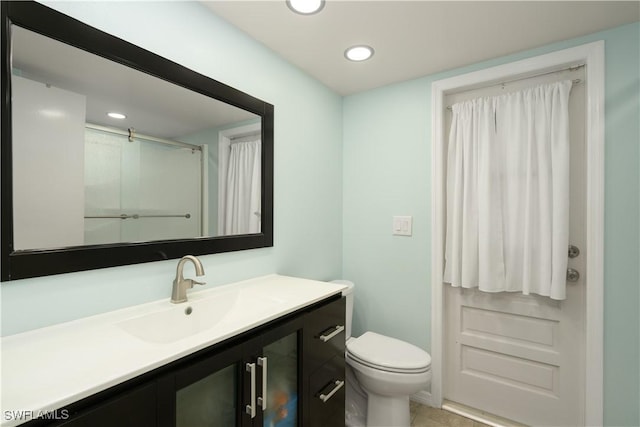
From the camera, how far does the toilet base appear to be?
5.49 feet

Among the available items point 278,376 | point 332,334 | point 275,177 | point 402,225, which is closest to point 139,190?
point 275,177

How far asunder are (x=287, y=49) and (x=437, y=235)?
1.51 metres

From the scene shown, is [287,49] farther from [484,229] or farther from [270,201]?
[484,229]

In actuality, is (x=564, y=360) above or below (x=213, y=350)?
below

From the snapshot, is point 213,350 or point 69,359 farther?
point 213,350

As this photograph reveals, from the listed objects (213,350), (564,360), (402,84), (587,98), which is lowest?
(564,360)

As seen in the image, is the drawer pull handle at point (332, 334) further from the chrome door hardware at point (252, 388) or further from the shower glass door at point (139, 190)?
the shower glass door at point (139, 190)

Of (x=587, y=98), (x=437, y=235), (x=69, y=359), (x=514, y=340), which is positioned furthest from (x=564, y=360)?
(x=69, y=359)

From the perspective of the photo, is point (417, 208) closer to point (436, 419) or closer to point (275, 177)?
point (275, 177)

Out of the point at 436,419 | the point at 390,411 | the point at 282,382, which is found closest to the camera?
the point at 282,382

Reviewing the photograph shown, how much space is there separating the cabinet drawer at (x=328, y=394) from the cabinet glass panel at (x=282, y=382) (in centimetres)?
9

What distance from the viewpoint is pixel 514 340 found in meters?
1.87

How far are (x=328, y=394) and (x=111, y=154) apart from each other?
1.37 metres

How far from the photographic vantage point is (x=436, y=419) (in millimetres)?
1896
